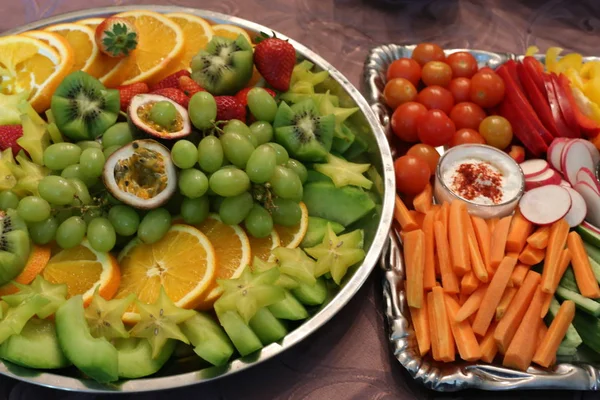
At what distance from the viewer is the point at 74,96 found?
1.34 meters

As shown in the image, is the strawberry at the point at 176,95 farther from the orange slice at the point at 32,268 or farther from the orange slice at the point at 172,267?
the orange slice at the point at 32,268

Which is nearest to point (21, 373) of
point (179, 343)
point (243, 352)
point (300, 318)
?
point (179, 343)

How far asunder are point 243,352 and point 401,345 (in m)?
0.43

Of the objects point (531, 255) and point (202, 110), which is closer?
point (202, 110)

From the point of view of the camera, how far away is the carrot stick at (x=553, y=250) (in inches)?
52.9

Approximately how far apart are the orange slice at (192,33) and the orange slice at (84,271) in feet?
2.29

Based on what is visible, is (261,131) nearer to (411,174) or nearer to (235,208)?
(235,208)

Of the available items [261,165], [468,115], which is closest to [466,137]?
[468,115]

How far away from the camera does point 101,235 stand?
3.84 feet

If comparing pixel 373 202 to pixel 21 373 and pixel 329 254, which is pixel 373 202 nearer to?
pixel 329 254

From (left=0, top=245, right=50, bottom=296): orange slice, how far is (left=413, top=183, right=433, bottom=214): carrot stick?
1.00m

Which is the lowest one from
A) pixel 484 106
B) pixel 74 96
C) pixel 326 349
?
pixel 326 349

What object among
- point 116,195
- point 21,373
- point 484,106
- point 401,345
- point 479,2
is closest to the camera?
point 21,373

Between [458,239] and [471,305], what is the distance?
18 cm
